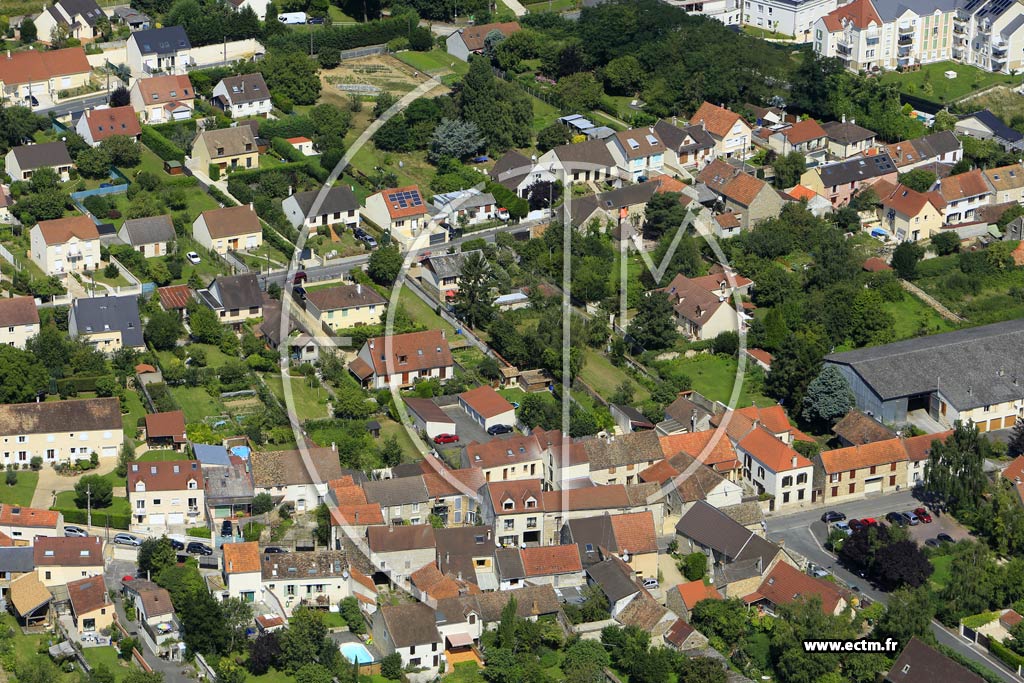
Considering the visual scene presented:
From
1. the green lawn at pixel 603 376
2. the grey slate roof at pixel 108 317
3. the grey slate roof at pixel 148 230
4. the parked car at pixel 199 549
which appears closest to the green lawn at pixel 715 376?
the green lawn at pixel 603 376

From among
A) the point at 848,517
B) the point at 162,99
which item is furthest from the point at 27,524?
the point at 162,99

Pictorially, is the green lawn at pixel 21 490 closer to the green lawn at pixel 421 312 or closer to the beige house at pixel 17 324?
the beige house at pixel 17 324

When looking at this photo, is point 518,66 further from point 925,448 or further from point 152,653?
point 152,653

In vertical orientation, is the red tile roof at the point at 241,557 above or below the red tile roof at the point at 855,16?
below

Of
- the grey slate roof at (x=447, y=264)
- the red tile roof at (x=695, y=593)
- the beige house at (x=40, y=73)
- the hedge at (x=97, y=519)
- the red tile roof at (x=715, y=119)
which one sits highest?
the beige house at (x=40, y=73)

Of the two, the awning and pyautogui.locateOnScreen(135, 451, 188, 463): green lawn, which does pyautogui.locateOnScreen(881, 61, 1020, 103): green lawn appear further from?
the awning

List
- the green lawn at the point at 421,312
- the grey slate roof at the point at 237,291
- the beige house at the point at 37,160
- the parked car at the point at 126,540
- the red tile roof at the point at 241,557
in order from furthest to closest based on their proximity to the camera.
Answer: the beige house at the point at 37,160, the green lawn at the point at 421,312, the grey slate roof at the point at 237,291, the parked car at the point at 126,540, the red tile roof at the point at 241,557

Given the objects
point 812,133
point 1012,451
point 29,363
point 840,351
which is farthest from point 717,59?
point 29,363
